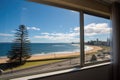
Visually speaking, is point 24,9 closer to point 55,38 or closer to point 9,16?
point 9,16

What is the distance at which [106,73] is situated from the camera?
338 cm

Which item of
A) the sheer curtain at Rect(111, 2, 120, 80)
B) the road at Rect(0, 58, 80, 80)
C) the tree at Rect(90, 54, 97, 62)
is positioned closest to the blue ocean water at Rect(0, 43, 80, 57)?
the road at Rect(0, 58, 80, 80)

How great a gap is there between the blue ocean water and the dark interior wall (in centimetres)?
43

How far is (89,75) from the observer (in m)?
2.95

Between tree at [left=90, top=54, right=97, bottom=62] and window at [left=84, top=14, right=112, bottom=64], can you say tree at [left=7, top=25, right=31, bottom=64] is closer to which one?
window at [left=84, top=14, right=112, bottom=64]

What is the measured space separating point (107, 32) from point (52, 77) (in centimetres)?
202

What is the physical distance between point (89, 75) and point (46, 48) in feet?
3.62

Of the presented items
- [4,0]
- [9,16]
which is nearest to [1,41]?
[9,16]

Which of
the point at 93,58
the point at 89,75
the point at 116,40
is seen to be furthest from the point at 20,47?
the point at 116,40

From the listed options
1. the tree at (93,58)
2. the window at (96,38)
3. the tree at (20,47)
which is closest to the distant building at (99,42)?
the window at (96,38)

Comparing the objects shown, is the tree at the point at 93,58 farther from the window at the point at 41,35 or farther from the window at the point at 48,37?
the window at the point at 41,35

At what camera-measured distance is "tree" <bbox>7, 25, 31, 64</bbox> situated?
2.08 m

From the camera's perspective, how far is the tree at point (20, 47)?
208cm

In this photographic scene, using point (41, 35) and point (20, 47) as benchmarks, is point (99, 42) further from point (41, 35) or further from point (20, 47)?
point (20, 47)
